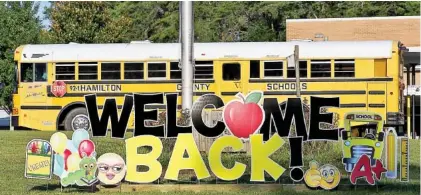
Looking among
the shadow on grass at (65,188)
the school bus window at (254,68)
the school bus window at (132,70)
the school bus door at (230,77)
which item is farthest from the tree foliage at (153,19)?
the shadow on grass at (65,188)

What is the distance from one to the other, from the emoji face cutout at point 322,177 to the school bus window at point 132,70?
11547mm

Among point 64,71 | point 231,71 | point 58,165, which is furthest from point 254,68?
point 58,165

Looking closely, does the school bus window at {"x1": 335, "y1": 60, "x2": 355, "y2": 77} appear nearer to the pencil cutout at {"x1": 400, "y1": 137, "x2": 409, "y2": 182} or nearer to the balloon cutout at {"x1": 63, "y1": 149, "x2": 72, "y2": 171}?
the pencil cutout at {"x1": 400, "y1": 137, "x2": 409, "y2": 182}

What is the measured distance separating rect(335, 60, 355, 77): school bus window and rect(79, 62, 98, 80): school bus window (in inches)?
251

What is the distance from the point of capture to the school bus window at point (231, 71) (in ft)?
68.7

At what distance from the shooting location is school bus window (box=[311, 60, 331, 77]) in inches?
808

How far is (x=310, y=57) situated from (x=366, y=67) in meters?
1.45

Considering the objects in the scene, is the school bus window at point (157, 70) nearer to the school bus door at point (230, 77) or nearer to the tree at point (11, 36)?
the school bus door at point (230, 77)

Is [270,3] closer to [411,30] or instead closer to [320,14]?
[320,14]

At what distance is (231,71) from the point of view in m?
21.0

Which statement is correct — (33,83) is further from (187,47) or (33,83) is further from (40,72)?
(187,47)

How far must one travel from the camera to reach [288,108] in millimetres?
10430

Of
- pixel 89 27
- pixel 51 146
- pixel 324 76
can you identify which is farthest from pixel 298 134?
pixel 89 27

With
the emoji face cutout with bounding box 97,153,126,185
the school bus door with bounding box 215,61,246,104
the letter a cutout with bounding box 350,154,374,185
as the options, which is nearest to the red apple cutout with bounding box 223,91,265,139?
the letter a cutout with bounding box 350,154,374,185
